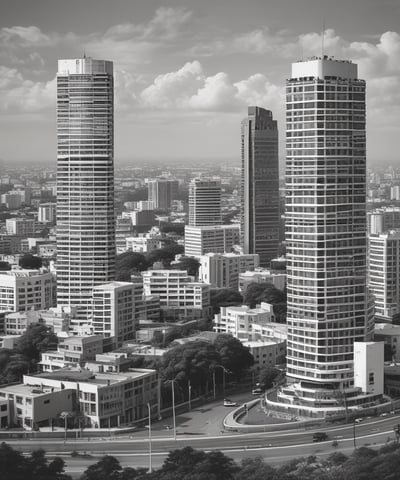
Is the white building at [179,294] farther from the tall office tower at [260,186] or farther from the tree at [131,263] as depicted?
the tall office tower at [260,186]

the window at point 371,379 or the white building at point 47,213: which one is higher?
the white building at point 47,213

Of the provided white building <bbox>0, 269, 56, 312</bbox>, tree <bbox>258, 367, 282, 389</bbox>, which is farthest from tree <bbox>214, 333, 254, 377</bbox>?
white building <bbox>0, 269, 56, 312</bbox>

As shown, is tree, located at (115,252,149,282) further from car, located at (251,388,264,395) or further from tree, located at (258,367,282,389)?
car, located at (251,388,264,395)

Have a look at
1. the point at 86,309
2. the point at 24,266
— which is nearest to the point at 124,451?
the point at 86,309

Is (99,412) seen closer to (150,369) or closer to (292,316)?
(150,369)

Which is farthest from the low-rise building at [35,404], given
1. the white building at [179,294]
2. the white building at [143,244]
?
the white building at [143,244]
